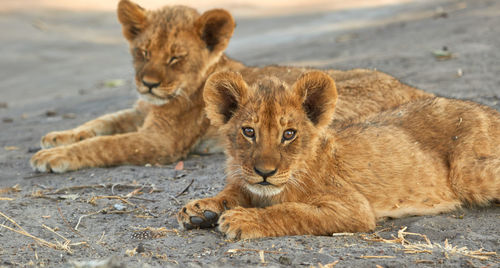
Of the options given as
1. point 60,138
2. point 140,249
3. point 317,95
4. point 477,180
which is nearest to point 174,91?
point 60,138

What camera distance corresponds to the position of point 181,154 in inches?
278

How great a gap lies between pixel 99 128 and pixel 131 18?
1.56 m

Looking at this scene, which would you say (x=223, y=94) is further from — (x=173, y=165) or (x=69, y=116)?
(x=69, y=116)

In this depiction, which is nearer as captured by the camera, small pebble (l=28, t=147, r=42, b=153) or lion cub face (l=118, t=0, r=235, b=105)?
lion cub face (l=118, t=0, r=235, b=105)

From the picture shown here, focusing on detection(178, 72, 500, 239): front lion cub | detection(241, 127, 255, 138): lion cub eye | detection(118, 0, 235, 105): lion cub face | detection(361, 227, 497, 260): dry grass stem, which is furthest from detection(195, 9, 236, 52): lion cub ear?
detection(361, 227, 497, 260): dry grass stem

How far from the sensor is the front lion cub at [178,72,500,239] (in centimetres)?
421

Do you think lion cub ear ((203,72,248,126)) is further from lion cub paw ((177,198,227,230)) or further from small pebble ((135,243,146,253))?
small pebble ((135,243,146,253))

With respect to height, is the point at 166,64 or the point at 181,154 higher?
the point at 166,64

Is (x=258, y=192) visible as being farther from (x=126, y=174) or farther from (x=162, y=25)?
(x=162, y=25)

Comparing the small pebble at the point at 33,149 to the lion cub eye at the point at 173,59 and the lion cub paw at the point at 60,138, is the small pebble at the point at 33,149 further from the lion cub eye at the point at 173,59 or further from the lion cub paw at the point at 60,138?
the lion cub eye at the point at 173,59

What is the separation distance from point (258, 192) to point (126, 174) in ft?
7.98

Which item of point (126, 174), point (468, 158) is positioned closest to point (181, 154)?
point (126, 174)

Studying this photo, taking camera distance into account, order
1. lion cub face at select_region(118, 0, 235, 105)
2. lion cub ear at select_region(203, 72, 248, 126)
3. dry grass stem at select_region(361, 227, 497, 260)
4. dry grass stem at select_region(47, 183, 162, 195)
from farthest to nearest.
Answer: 1. lion cub face at select_region(118, 0, 235, 105)
2. dry grass stem at select_region(47, 183, 162, 195)
3. lion cub ear at select_region(203, 72, 248, 126)
4. dry grass stem at select_region(361, 227, 497, 260)

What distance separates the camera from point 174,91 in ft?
22.9
